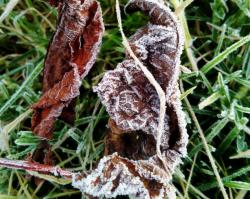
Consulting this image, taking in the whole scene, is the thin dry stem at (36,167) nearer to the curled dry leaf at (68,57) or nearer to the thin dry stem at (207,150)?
the curled dry leaf at (68,57)

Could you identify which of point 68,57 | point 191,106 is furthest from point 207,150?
point 68,57

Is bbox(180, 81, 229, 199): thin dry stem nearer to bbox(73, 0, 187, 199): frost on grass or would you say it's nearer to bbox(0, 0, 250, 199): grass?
bbox(0, 0, 250, 199): grass

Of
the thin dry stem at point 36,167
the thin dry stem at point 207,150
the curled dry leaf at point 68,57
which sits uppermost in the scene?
the curled dry leaf at point 68,57

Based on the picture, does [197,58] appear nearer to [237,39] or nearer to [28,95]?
[237,39]

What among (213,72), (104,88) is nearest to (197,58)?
(213,72)

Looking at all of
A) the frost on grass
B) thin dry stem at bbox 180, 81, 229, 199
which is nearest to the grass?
thin dry stem at bbox 180, 81, 229, 199

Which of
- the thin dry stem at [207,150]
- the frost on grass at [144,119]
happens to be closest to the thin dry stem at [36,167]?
the frost on grass at [144,119]
